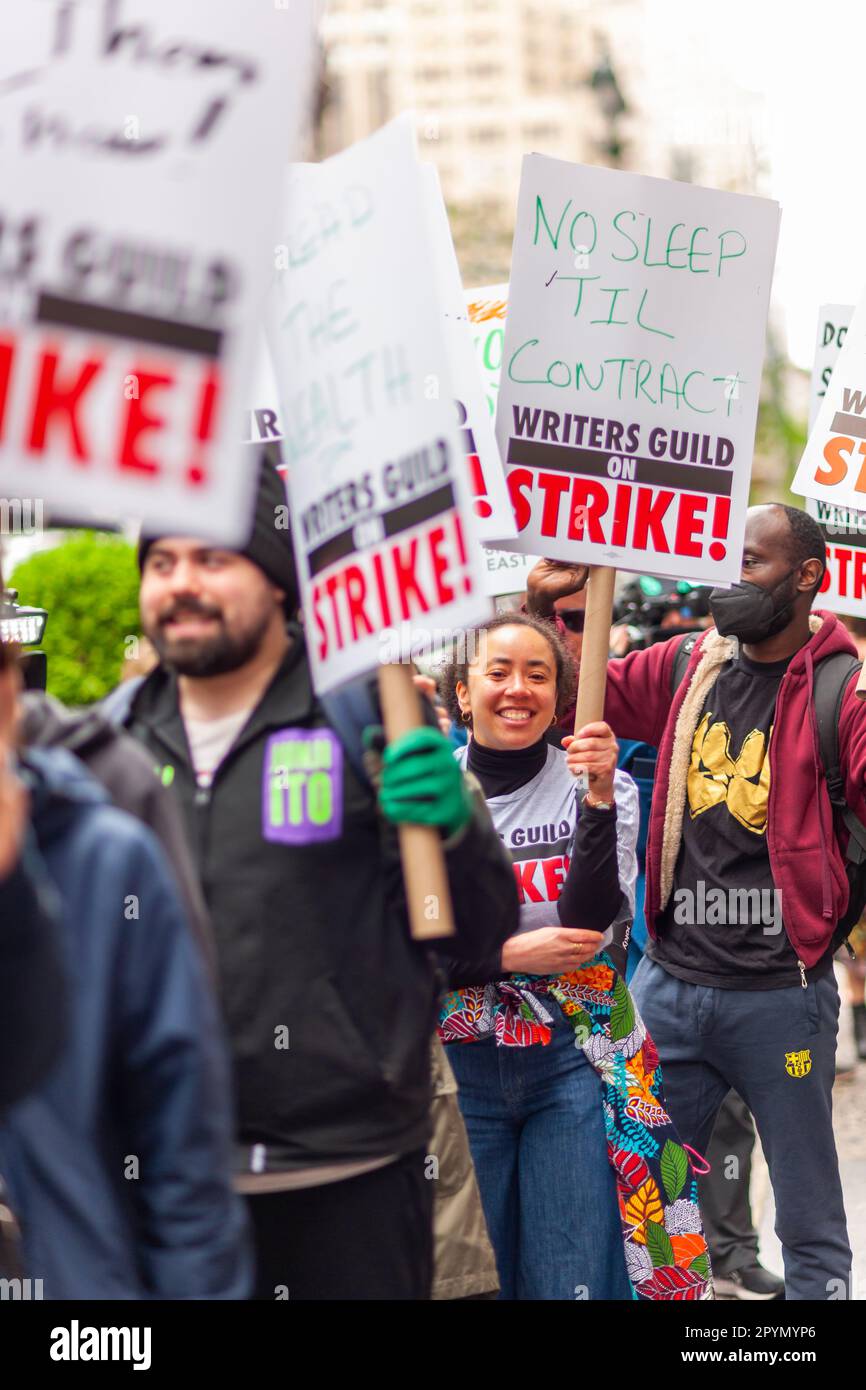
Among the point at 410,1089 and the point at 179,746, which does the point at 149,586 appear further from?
the point at 410,1089

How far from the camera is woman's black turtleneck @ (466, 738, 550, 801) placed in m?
4.19

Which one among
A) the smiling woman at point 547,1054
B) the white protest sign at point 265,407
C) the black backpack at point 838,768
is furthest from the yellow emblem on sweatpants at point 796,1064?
the white protest sign at point 265,407

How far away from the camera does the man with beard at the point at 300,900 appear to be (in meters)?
2.73

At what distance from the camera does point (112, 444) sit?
2.35 meters

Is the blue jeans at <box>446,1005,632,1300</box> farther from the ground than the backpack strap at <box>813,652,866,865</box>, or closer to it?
closer to it

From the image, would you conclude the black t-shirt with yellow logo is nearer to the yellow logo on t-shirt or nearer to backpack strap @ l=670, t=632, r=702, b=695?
the yellow logo on t-shirt

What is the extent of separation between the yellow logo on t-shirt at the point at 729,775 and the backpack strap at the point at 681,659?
21cm

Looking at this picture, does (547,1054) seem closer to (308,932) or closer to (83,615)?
(308,932)

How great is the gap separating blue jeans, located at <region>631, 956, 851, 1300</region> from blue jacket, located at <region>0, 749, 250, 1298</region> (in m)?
2.42

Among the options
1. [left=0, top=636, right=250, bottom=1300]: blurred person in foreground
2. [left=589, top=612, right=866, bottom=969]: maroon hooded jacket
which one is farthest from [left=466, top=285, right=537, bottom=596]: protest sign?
[left=0, top=636, right=250, bottom=1300]: blurred person in foreground

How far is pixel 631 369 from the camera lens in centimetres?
399

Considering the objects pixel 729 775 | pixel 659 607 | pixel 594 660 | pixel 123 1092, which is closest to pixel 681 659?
pixel 729 775

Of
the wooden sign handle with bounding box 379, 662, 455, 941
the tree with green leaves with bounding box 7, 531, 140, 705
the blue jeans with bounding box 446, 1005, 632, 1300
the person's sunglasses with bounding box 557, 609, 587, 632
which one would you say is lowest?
the blue jeans with bounding box 446, 1005, 632, 1300

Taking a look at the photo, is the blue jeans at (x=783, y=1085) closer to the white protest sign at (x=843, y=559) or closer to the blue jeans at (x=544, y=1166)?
the blue jeans at (x=544, y=1166)
